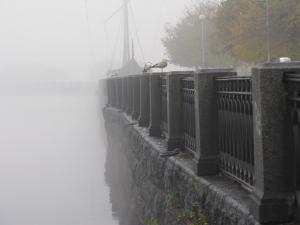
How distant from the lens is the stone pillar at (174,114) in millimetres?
8133

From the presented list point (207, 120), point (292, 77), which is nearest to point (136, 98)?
point (207, 120)

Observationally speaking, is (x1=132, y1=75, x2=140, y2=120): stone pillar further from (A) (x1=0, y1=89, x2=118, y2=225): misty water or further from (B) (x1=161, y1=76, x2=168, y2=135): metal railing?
(B) (x1=161, y1=76, x2=168, y2=135): metal railing

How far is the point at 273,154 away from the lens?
4246 mm

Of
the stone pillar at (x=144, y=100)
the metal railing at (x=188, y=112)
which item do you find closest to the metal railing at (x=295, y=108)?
the metal railing at (x=188, y=112)

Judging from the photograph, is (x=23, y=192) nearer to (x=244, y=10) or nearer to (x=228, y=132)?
(x=244, y=10)

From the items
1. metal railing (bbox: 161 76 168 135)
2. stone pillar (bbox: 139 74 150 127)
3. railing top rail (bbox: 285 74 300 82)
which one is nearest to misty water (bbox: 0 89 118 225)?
stone pillar (bbox: 139 74 150 127)

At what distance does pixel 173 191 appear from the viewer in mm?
7078

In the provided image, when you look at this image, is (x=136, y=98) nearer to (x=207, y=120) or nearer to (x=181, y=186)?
(x=181, y=186)

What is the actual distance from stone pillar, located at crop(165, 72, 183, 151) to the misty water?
9105 millimetres

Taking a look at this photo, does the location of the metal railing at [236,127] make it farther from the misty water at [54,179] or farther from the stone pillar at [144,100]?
the misty water at [54,179]

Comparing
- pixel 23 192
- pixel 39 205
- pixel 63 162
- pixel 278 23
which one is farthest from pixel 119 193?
pixel 63 162

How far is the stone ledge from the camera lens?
4.85 metres

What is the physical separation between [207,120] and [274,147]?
204cm

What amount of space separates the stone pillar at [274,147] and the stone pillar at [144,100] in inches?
301
